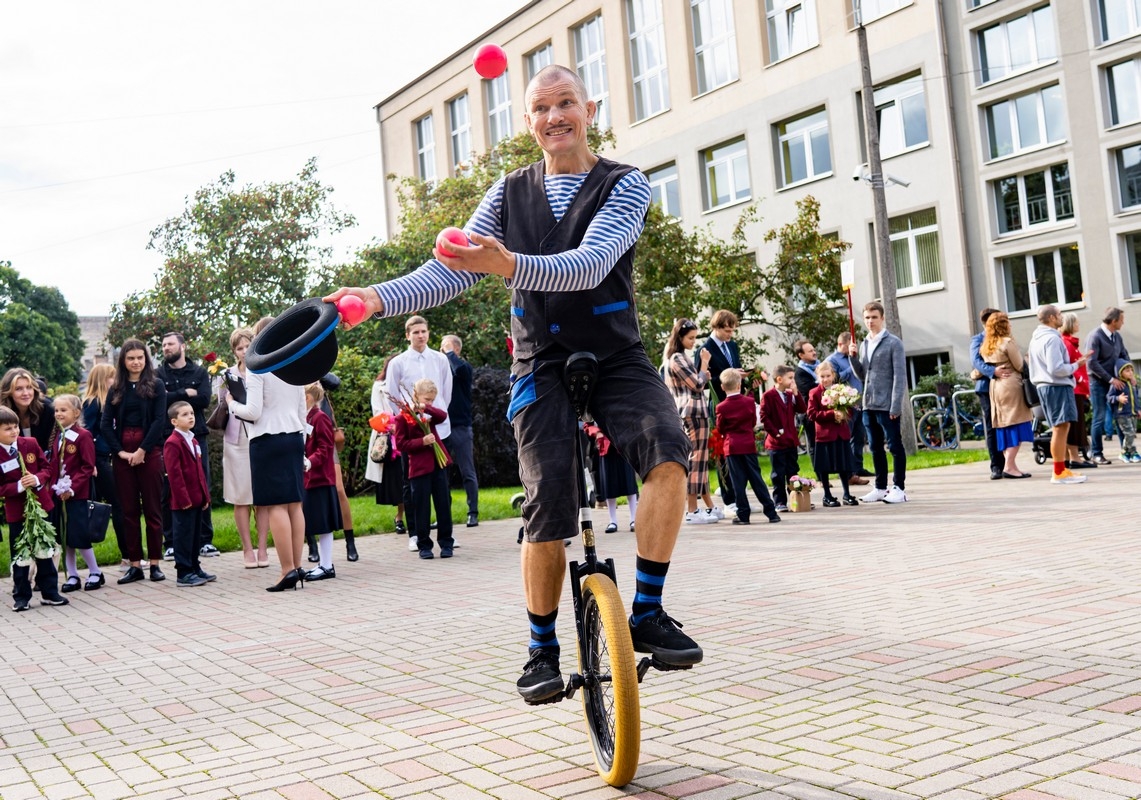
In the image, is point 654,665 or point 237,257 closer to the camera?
point 654,665

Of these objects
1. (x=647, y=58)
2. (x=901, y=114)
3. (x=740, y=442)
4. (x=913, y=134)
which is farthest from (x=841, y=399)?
(x=647, y=58)

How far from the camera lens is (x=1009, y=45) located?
28.6m

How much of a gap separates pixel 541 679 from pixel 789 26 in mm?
32626

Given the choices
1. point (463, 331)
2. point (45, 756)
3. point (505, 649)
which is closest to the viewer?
point (45, 756)

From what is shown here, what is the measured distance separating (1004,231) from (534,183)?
91.5ft

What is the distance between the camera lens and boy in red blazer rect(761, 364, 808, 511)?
483 inches

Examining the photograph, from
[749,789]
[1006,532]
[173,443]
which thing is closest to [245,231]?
[173,443]

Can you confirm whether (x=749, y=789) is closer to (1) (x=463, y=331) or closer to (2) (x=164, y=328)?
(1) (x=463, y=331)

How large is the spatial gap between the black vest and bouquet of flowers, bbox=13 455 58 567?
19.8 ft

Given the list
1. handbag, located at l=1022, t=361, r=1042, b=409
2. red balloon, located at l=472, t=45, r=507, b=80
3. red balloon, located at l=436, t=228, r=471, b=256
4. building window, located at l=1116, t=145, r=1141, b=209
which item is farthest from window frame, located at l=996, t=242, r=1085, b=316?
red balloon, located at l=436, t=228, r=471, b=256

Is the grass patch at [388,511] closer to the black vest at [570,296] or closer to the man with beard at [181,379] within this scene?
the man with beard at [181,379]

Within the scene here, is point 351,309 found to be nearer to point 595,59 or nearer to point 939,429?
point 939,429

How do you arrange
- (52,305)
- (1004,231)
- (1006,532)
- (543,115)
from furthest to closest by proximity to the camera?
(52,305) < (1004,231) < (1006,532) < (543,115)

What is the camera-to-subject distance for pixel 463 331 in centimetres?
2300
